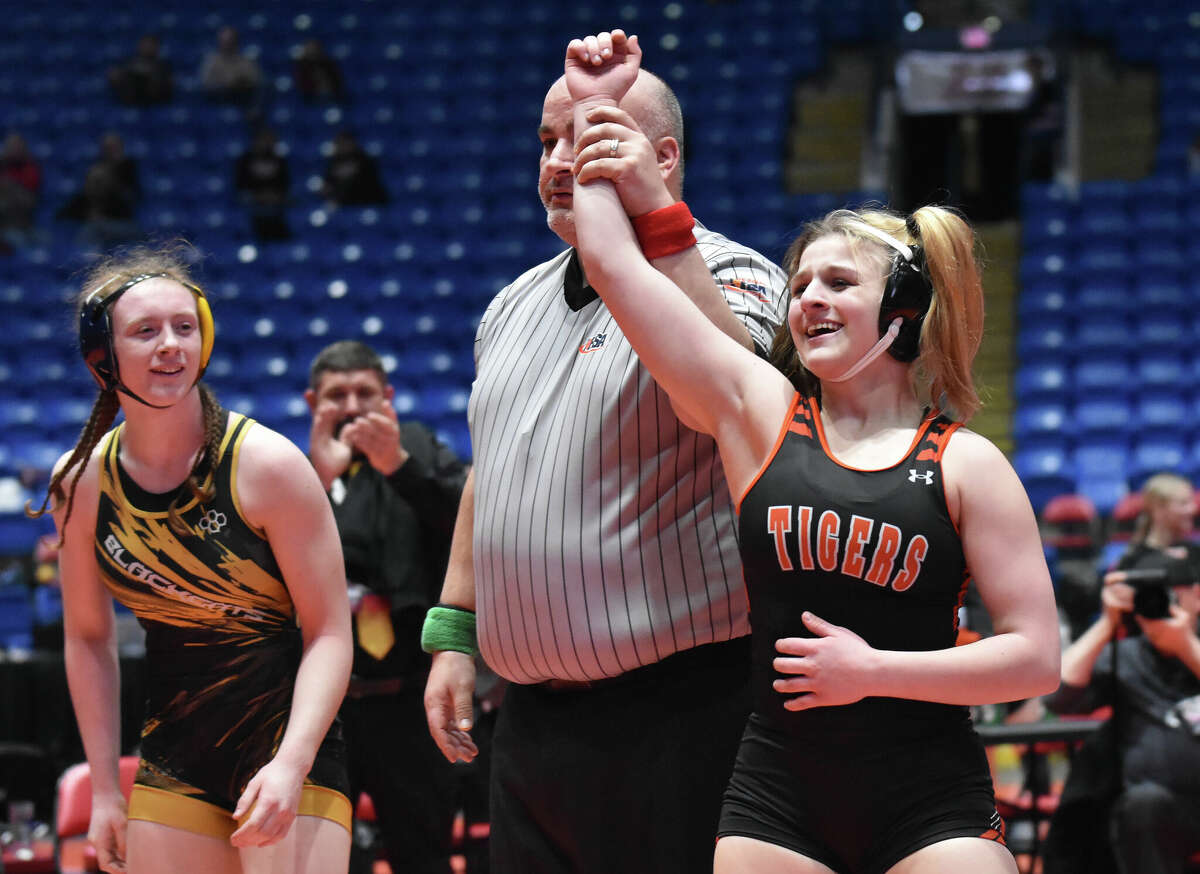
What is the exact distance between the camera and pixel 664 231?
2.09 meters

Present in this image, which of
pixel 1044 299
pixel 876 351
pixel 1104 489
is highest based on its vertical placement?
pixel 876 351

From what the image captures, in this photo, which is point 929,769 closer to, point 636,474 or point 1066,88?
point 636,474

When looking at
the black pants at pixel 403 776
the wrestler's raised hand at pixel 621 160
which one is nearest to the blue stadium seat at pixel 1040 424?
the black pants at pixel 403 776

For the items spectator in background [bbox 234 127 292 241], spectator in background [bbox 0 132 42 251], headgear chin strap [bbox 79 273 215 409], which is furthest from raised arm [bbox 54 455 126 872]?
spectator in background [bbox 0 132 42 251]

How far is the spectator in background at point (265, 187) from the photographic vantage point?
11828 millimetres

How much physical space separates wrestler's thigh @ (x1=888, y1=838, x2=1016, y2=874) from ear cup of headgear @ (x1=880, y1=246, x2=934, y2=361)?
2.28 ft

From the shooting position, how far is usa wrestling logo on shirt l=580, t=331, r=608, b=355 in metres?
2.29

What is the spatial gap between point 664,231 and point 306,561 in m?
0.94

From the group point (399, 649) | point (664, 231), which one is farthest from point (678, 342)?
point (399, 649)

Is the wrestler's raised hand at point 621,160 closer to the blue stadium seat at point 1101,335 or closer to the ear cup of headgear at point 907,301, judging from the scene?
the ear cup of headgear at point 907,301

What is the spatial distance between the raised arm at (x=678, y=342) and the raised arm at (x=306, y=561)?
30.5 inches

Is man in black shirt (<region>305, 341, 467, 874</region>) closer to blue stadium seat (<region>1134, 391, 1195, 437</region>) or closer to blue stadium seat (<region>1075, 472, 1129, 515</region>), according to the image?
blue stadium seat (<region>1075, 472, 1129, 515</region>)

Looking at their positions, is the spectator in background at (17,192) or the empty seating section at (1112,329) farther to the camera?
the spectator in background at (17,192)

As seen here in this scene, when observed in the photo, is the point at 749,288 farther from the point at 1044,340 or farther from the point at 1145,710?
the point at 1044,340
